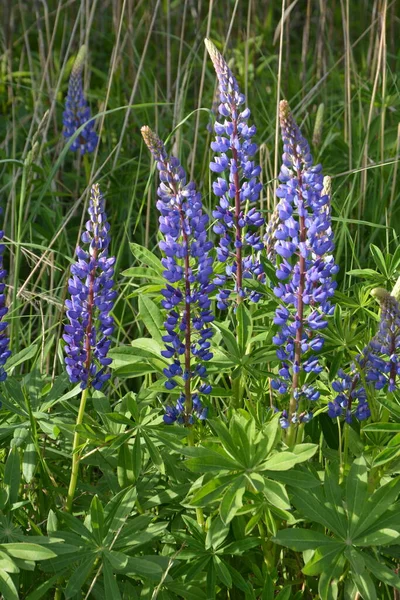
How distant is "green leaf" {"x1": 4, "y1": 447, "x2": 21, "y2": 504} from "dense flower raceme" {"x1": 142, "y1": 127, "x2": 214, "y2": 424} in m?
0.39

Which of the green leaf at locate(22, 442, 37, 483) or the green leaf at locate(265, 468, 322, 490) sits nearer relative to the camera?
the green leaf at locate(265, 468, 322, 490)

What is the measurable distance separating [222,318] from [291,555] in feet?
3.96

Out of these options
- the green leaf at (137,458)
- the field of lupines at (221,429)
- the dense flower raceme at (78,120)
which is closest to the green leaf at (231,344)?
the field of lupines at (221,429)

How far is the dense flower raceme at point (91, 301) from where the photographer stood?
221cm

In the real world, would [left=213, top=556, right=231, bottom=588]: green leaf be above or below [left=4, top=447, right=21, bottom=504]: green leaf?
below

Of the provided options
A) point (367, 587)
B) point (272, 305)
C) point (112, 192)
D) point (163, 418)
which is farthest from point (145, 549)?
point (112, 192)

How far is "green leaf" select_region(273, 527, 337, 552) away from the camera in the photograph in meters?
2.08

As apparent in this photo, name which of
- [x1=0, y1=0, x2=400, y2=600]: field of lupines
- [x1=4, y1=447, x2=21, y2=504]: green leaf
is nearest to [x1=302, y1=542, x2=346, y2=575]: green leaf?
[x1=0, y1=0, x2=400, y2=600]: field of lupines

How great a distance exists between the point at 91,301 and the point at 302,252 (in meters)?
0.52

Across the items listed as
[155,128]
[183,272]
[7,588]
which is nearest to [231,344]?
[183,272]

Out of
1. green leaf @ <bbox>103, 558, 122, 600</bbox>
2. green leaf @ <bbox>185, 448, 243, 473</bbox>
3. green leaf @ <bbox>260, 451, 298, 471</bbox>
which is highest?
green leaf @ <bbox>260, 451, 298, 471</bbox>

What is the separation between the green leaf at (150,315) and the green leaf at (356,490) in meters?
0.65

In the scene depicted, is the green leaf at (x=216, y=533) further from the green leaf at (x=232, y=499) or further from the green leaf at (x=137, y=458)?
the green leaf at (x=137, y=458)

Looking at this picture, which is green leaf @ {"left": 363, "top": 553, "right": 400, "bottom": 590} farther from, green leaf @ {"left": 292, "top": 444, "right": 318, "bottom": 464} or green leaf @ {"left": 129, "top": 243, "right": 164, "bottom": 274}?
green leaf @ {"left": 129, "top": 243, "right": 164, "bottom": 274}
